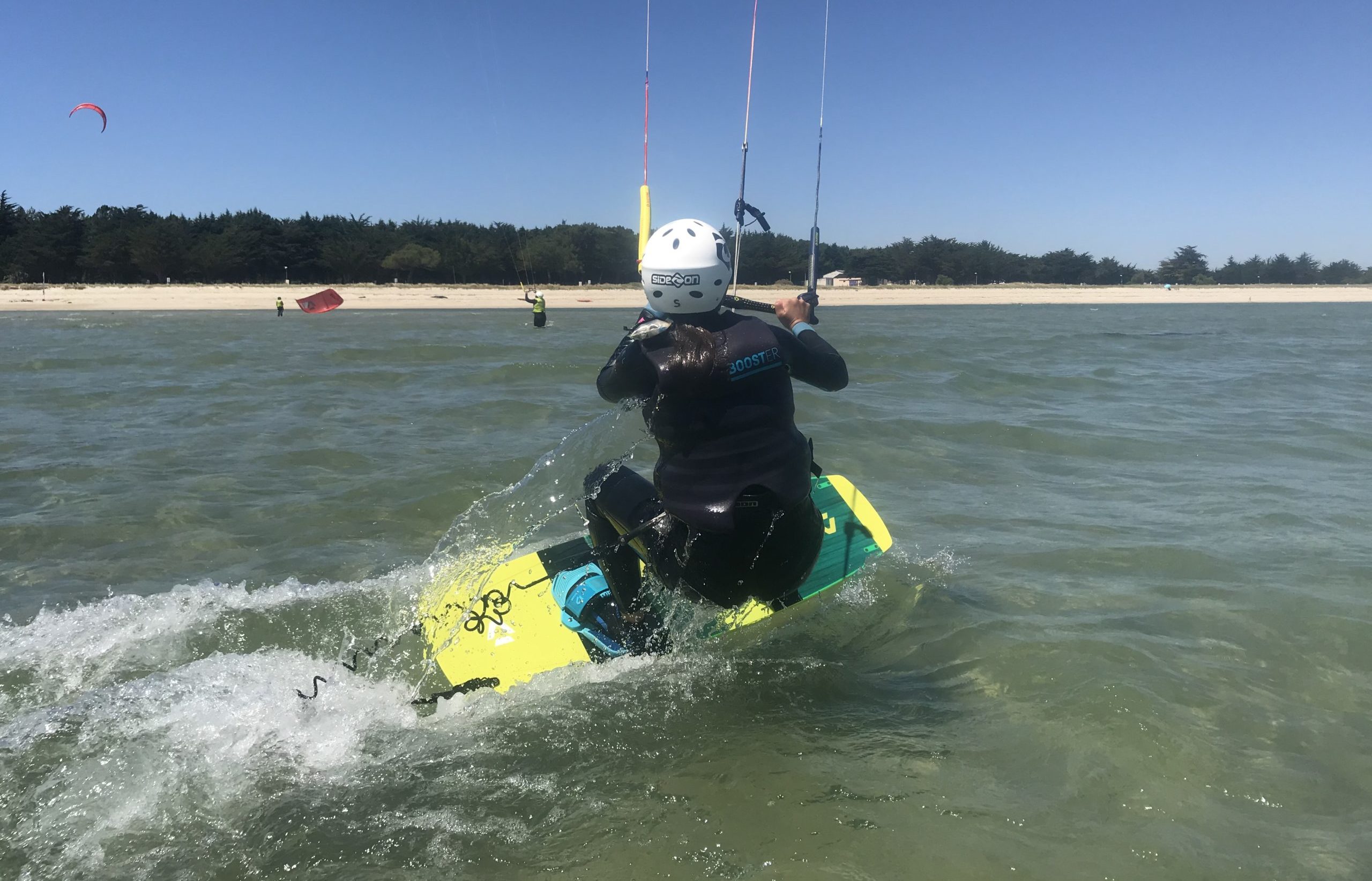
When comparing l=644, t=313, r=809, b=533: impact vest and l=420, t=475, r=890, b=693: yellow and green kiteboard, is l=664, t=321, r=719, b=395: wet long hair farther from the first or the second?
l=420, t=475, r=890, b=693: yellow and green kiteboard

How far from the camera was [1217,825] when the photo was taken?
9.27 feet

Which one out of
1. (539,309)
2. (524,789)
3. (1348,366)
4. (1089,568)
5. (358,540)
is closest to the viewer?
(524,789)

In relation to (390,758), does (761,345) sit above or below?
above

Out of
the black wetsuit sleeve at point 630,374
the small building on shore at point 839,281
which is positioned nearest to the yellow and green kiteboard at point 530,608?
the black wetsuit sleeve at point 630,374

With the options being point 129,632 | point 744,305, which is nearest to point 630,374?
point 744,305

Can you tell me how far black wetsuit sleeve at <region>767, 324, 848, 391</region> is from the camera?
10.5 ft

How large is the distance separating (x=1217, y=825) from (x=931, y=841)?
38.2 inches

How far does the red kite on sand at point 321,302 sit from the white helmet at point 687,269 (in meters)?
40.4

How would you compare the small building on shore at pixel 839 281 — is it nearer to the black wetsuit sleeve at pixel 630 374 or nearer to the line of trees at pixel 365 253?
the line of trees at pixel 365 253

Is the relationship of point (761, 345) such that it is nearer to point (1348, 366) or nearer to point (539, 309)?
point (1348, 366)

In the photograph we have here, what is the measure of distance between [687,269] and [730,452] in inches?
26.6

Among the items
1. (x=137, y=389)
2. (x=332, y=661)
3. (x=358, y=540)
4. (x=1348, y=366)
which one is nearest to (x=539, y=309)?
(x=137, y=389)

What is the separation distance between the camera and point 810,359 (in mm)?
3215

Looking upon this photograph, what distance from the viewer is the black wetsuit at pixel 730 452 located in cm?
309
